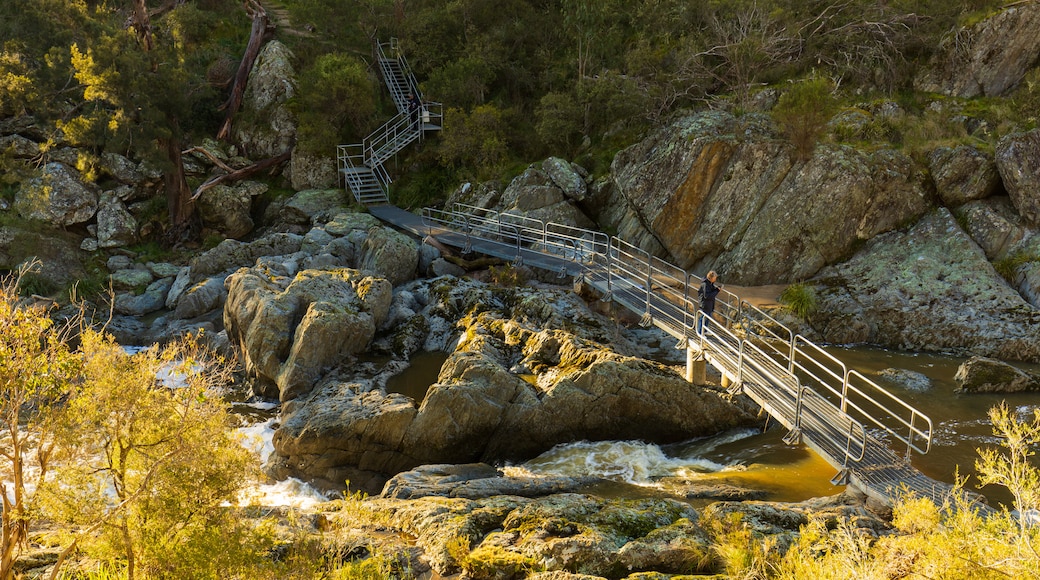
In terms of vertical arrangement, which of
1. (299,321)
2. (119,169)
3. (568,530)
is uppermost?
(119,169)

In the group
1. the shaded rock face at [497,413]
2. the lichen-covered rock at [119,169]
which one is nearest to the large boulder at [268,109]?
the lichen-covered rock at [119,169]

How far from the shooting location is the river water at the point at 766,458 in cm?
1236

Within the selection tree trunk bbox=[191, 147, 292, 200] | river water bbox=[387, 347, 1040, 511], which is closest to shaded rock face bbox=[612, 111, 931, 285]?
river water bbox=[387, 347, 1040, 511]

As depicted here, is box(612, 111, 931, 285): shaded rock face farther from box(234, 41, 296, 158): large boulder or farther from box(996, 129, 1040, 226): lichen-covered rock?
box(234, 41, 296, 158): large boulder

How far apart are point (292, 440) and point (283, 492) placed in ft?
3.40

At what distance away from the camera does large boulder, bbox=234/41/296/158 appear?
32438 mm

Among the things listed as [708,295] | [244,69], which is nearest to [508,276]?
[708,295]

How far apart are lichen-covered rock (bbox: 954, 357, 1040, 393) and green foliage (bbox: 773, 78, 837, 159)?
355 inches

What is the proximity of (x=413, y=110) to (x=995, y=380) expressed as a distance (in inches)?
993

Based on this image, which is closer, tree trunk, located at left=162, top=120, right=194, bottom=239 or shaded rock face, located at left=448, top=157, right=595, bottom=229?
shaded rock face, located at left=448, top=157, right=595, bottom=229

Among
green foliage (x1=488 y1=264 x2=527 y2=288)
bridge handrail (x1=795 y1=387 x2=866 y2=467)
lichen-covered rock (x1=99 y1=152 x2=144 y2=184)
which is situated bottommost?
bridge handrail (x1=795 y1=387 x2=866 y2=467)

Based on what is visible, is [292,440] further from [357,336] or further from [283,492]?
[357,336]

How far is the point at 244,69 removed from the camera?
33.9 meters

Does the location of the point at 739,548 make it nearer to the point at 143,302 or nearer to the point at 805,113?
the point at 805,113
